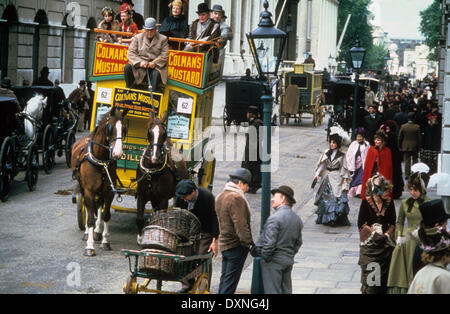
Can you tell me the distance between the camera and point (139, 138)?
1423 centimetres

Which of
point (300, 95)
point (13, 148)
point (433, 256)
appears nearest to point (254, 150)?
point (13, 148)

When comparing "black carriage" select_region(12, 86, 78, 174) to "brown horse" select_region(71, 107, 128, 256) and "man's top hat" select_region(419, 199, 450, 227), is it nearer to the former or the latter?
"brown horse" select_region(71, 107, 128, 256)

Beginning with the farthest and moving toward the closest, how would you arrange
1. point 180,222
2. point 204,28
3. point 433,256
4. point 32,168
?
point 32,168 → point 204,28 → point 180,222 → point 433,256

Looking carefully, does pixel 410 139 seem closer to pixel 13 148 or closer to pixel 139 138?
pixel 139 138

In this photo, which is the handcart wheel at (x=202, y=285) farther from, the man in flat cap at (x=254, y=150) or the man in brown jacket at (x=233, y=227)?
the man in flat cap at (x=254, y=150)

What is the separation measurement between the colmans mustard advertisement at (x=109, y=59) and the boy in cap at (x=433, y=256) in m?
7.66

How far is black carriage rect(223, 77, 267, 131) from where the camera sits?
1308 inches

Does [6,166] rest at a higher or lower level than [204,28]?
lower

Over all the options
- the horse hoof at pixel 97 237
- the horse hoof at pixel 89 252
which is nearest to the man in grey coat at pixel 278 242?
the horse hoof at pixel 89 252

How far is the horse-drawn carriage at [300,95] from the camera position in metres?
40.0

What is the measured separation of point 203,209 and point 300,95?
31269mm

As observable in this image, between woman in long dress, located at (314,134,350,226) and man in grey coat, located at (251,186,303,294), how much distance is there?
719 cm
